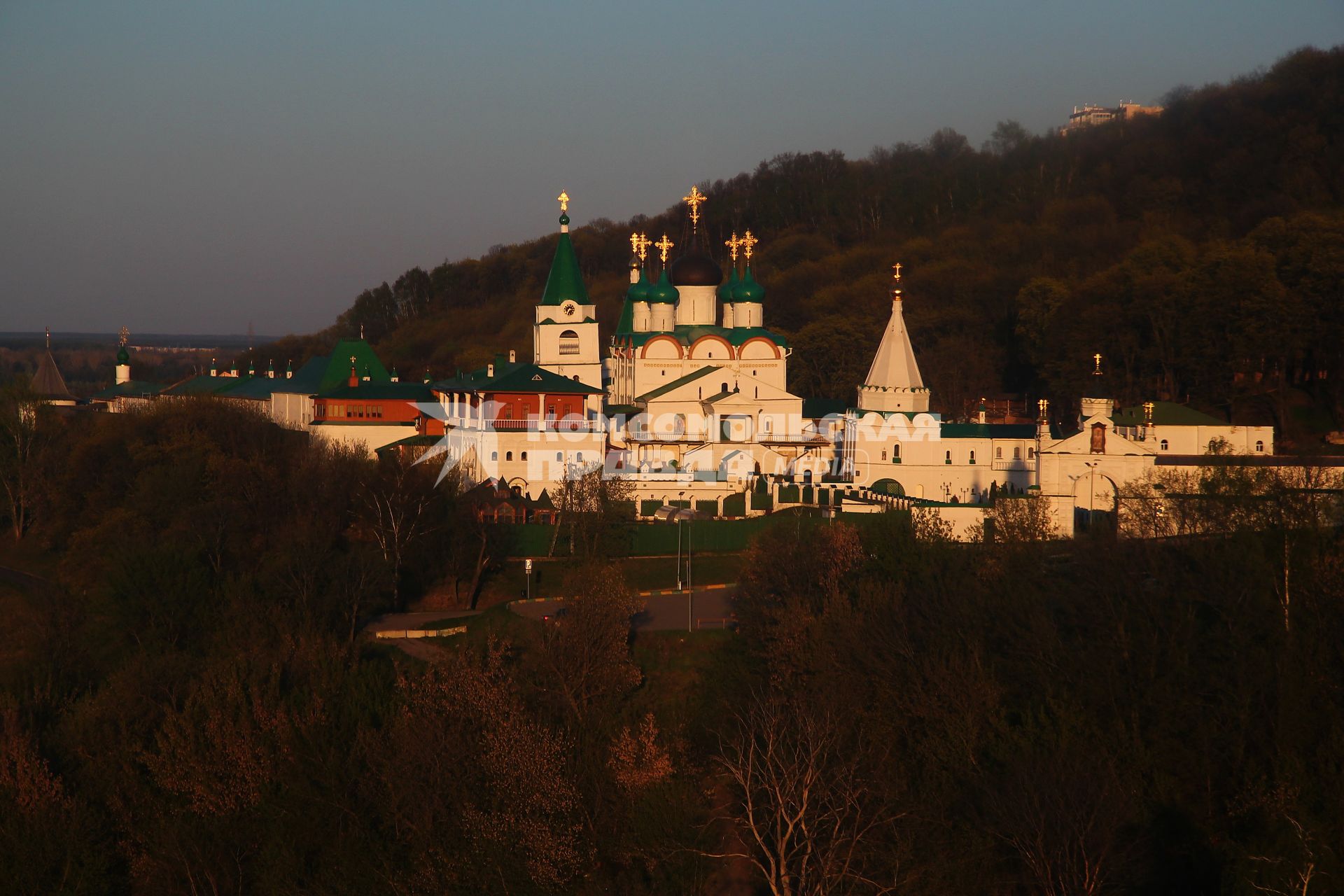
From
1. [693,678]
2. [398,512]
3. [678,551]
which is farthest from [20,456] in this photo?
[693,678]

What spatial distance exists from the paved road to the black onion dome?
48.1ft

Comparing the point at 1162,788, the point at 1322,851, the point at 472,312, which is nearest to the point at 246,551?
the point at 1162,788

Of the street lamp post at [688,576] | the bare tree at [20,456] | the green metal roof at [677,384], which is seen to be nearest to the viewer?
the street lamp post at [688,576]

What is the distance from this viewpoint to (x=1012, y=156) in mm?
77250

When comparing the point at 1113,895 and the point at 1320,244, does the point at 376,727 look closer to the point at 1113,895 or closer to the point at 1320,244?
the point at 1113,895

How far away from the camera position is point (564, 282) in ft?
136

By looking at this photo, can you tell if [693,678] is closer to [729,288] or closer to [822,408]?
[822,408]

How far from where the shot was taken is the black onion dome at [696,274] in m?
41.7

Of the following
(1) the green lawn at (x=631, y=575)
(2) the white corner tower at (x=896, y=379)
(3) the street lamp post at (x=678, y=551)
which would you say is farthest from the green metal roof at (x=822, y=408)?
(1) the green lawn at (x=631, y=575)

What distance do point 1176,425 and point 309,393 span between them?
70.8ft

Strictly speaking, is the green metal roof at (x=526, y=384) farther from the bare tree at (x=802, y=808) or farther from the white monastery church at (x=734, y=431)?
the bare tree at (x=802, y=808)

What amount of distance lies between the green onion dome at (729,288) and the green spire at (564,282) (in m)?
3.63

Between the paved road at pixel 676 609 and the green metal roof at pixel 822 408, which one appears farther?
the green metal roof at pixel 822 408

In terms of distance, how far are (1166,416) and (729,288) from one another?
1204 cm
